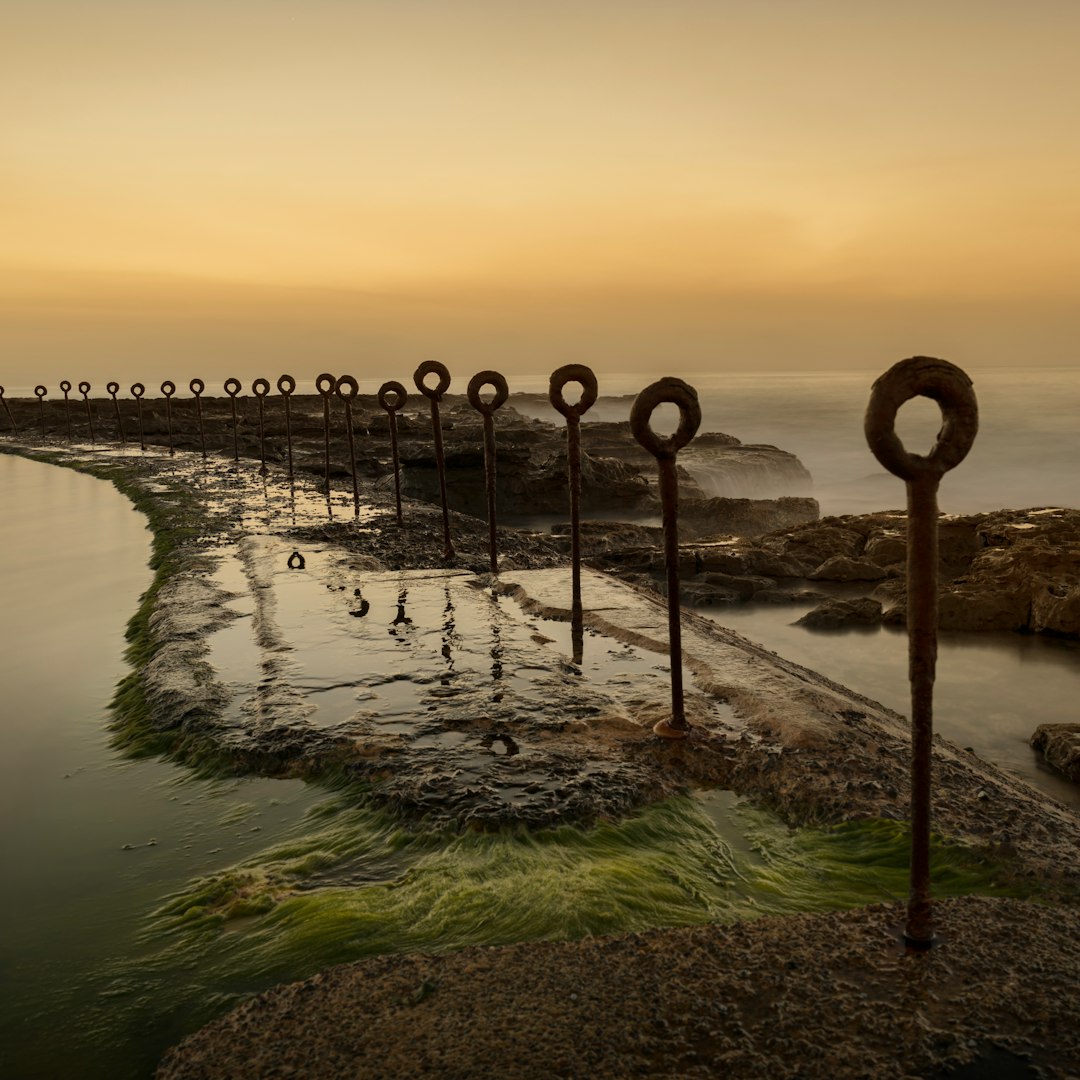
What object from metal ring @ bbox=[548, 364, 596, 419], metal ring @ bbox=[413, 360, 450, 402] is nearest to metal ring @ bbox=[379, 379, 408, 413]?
metal ring @ bbox=[413, 360, 450, 402]

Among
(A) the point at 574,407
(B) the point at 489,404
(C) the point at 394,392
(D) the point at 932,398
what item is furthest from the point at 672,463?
(C) the point at 394,392

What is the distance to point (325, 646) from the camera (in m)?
8.42

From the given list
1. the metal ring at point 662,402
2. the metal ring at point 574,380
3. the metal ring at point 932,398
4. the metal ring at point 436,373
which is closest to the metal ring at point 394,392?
the metal ring at point 436,373

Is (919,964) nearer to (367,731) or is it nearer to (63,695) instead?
(367,731)

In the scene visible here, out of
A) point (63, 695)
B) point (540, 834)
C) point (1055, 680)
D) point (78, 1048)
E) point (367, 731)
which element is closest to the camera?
point (78, 1048)

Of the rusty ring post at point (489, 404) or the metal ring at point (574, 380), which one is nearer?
the metal ring at point (574, 380)

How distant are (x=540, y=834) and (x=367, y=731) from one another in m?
1.89

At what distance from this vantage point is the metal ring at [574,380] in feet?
26.3

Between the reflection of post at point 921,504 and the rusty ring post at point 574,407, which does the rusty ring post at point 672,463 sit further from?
the reflection of post at point 921,504

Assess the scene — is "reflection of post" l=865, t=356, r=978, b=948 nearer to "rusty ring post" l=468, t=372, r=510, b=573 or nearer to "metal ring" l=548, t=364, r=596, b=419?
"metal ring" l=548, t=364, r=596, b=419

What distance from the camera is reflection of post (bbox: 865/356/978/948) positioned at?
11.1ft

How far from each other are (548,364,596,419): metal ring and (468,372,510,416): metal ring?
2.25m

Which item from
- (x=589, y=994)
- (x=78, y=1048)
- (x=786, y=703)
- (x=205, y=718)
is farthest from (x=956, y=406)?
(x=205, y=718)

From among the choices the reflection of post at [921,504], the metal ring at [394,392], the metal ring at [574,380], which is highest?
the metal ring at [394,392]
